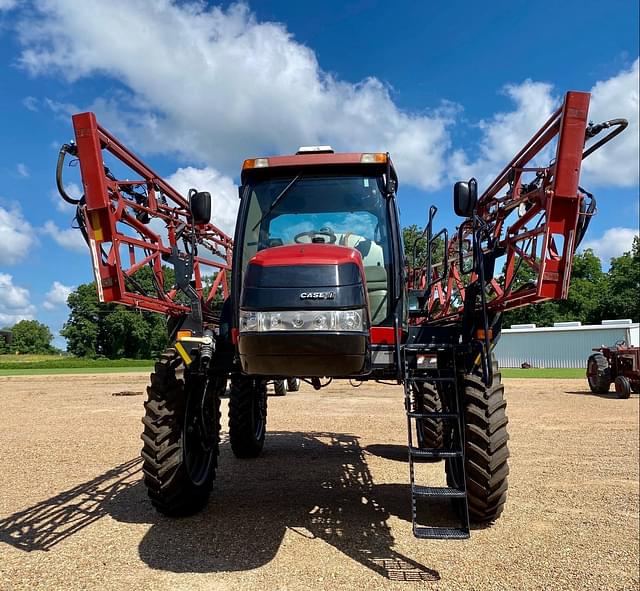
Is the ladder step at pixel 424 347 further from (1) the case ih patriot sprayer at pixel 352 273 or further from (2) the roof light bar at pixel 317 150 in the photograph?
(2) the roof light bar at pixel 317 150

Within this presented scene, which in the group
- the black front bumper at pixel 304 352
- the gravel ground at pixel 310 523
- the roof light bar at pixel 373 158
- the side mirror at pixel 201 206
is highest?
the roof light bar at pixel 373 158

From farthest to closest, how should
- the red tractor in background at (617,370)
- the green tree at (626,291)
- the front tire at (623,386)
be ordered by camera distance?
the green tree at (626,291), the red tractor in background at (617,370), the front tire at (623,386)

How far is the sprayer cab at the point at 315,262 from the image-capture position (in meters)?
3.71

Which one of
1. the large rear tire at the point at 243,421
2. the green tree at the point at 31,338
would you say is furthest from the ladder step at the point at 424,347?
the green tree at the point at 31,338

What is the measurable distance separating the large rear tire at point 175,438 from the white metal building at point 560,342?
1384 inches

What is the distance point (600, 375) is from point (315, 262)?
17017mm

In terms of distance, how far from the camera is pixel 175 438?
488cm

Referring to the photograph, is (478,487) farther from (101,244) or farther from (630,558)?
(101,244)

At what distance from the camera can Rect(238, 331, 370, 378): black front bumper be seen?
3676mm

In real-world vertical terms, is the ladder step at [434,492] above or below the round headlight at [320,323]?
below

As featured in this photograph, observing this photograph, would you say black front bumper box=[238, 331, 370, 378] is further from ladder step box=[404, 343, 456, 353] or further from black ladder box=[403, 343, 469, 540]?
ladder step box=[404, 343, 456, 353]

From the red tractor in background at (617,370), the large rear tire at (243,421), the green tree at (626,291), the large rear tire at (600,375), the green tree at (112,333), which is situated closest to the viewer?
the large rear tire at (243,421)

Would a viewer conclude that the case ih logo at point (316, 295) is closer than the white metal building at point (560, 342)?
Yes

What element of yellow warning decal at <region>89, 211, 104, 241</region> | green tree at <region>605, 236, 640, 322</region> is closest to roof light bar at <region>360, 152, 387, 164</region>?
yellow warning decal at <region>89, 211, 104, 241</region>
